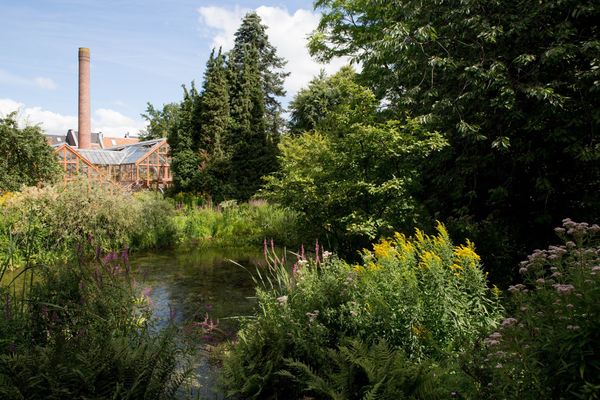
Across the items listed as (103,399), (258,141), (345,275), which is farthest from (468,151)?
(258,141)

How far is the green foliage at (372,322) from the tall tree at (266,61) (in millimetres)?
28937

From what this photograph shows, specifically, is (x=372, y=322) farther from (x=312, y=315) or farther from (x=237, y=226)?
(x=237, y=226)

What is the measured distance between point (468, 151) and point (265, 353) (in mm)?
5439

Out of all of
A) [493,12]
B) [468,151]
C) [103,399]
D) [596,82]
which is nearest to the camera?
[103,399]

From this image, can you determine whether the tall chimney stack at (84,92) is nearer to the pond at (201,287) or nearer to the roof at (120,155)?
the roof at (120,155)

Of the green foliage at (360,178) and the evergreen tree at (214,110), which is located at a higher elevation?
the evergreen tree at (214,110)

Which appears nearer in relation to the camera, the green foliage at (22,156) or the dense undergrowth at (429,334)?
the dense undergrowth at (429,334)

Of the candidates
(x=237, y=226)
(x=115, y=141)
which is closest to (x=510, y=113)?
(x=237, y=226)

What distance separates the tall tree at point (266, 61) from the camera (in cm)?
3288

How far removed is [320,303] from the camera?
3.87 m

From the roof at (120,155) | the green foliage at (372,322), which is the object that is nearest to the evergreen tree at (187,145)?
the roof at (120,155)

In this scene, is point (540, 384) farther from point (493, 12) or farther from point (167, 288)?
point (167, 288)

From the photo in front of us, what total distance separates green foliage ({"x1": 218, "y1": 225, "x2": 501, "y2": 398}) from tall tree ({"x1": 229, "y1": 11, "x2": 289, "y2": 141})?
28.9 m

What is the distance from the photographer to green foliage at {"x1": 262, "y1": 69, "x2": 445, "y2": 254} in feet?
23.3
